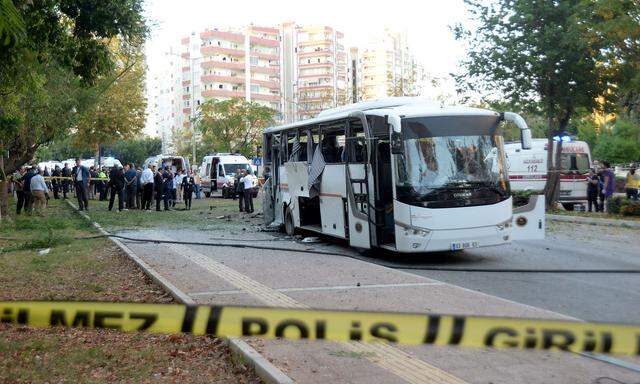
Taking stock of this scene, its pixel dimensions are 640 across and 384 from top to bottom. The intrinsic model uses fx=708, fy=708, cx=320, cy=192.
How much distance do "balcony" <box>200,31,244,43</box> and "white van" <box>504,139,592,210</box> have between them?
92.8 m

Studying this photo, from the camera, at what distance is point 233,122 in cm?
6931

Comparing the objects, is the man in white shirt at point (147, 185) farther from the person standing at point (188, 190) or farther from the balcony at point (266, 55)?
the balcony at point (266, 55)

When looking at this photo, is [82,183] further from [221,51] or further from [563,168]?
[221,51]

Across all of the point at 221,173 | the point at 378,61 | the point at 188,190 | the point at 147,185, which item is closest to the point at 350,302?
the point at 147,185

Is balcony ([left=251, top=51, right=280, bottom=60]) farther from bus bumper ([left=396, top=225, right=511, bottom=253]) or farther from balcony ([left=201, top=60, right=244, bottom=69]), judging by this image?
bus bumper ([left=396, top=225, right=511, bottom=253])

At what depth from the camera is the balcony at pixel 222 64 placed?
114m

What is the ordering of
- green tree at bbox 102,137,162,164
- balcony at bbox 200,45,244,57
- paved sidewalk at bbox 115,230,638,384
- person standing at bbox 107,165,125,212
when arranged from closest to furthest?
paved sidewalk at bbox 115,230,638,384
person standing at bbox 107,165,125,212
green tree at bbox 102,137,162,164
balcony at bbox 200,45,244,57

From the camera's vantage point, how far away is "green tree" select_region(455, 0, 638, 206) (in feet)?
77.3

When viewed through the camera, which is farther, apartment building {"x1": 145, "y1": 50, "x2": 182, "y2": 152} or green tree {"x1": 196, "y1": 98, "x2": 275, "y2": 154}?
apartment building {"x1": 145, "y1": 50, "x2": 182, "y2": 152}

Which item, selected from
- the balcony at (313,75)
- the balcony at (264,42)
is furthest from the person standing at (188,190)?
the balcony at (313,75)

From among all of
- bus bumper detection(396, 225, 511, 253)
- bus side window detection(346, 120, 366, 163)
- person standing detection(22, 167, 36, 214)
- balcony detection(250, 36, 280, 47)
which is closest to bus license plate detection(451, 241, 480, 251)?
bus bumper detection(396, 225, 511, 253)

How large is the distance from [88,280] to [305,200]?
22.4ft

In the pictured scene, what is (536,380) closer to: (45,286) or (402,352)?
(402,352)

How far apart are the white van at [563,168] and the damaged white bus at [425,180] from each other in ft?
48.6
